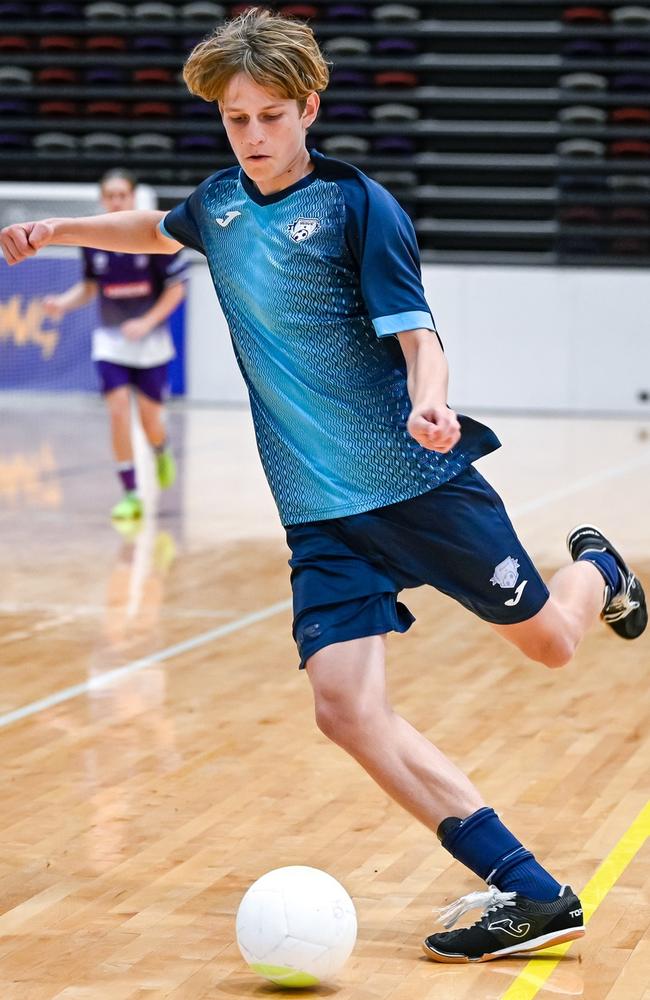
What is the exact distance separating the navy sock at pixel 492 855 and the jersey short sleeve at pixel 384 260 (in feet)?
2.97

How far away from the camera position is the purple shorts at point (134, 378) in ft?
32.0

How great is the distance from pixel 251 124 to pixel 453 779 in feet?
4.05

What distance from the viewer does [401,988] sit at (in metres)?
2.96

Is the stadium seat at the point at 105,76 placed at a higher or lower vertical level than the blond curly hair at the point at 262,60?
lower

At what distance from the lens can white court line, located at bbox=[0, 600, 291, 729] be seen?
5.09m

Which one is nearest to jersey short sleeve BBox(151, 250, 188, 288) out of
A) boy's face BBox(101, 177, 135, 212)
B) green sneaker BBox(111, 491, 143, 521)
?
boy's face BBox(101, 177, 135, 212)

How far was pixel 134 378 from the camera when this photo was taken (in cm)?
988

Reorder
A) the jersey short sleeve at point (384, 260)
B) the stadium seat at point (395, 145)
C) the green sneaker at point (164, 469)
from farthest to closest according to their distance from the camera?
the stadium seat at point (395, 145)
the green sneaker at point (164, 469)
the jersey short sleeve at point (384, 260)

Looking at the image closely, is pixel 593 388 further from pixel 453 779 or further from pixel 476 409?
pixel 453 779

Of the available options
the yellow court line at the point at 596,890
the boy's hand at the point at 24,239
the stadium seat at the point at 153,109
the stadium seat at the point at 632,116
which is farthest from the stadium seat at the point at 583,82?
the boy's hand at the point at 24,239

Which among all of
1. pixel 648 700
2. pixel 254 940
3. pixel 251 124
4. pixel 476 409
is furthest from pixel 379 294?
pixel 476 409

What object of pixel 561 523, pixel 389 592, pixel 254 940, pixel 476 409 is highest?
pixel 389 592

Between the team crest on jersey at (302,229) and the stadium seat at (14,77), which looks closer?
the team crest on jersey at (302,229)

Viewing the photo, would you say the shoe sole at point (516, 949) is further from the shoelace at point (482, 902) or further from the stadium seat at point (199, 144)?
the stadium seat at point (199, 144)
